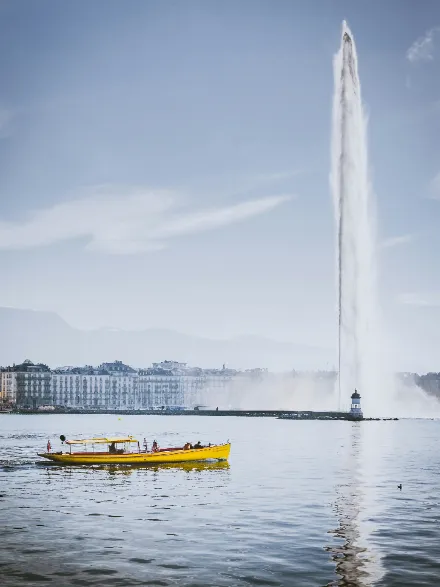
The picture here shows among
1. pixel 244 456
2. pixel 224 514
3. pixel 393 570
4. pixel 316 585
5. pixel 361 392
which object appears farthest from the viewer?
pixel 361 392

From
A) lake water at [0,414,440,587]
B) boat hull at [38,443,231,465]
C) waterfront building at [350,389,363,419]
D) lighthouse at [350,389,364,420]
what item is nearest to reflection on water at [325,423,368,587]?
lake water at [0,414,440,587]

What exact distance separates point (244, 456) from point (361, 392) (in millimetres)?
95620

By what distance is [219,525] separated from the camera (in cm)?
4016

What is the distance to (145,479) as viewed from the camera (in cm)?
6325

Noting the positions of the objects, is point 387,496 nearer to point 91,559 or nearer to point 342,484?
point 342,484

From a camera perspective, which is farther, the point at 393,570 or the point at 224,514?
the point at 224,514

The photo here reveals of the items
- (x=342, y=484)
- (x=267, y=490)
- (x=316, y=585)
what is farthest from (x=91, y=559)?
(x=342, y=484)

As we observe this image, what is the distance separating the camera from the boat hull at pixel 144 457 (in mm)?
71688

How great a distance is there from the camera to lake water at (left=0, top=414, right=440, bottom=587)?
29.9 m

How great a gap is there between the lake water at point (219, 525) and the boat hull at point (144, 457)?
1038 mm

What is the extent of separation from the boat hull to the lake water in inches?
40.9

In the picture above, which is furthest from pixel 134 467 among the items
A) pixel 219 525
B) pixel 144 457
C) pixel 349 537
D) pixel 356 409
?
pixel 356 409

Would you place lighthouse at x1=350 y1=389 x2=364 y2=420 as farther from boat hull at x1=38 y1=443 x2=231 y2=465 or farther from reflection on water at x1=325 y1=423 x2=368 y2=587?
reflection on water at x1=325 y1=423 x2=368 y2=587

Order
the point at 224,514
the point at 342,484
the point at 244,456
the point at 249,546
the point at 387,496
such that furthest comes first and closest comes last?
1. the point at 244,456
2. the point at 342,484
3. the point at 387,496
4. the point at 224,514
5. the point at 249,546
